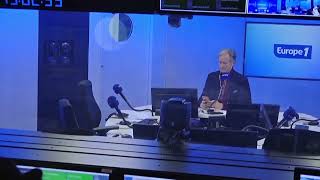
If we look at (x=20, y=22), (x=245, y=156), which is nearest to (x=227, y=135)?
(x=245, y=156)

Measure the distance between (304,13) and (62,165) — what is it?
5.98ft

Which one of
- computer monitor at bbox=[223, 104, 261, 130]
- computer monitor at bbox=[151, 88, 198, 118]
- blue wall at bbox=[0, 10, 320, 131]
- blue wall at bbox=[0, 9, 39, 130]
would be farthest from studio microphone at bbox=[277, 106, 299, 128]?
blue wall at bbox=[0, 9, 39, 130]

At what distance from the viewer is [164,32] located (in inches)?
326

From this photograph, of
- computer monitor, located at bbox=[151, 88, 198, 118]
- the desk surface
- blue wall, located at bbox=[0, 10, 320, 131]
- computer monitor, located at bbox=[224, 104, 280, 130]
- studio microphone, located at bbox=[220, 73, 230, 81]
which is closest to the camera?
the desk surface

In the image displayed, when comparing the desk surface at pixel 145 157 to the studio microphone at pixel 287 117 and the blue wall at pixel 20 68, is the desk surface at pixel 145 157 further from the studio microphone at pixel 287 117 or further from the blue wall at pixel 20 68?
the blue wall at pixel 20 68

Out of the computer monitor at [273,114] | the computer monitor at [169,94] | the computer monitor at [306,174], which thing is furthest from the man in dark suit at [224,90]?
the computer monitor at [306,174]

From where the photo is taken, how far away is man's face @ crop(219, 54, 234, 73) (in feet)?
23.0

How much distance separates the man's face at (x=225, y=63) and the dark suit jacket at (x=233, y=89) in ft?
0.79

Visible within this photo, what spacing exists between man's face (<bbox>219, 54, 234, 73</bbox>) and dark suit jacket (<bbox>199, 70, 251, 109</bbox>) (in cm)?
24

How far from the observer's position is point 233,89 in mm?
6551

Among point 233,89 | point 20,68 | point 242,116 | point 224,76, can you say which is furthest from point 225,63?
point 20,68

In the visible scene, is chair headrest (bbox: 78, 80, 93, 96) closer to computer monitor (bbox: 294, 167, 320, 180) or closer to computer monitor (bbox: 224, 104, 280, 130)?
computer monitor (bbox: 224, 104, 280, 130)

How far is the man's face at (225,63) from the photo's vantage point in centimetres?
702

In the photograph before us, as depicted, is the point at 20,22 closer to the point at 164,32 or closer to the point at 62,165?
the point at 164,32
